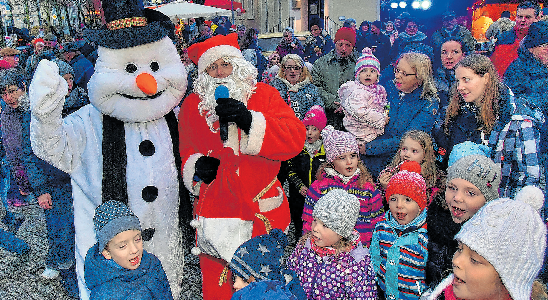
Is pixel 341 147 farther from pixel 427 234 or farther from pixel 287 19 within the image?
pixel 287 19

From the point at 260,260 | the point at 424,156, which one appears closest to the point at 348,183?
the point at 424,156

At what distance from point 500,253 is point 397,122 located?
2184 mm

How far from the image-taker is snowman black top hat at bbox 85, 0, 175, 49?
2.68 m

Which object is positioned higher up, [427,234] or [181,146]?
[181,146]

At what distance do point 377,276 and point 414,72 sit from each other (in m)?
1.62

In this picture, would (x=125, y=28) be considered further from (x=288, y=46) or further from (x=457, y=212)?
(x=288, y=46)

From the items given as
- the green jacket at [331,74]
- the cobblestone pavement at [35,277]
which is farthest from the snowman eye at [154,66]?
the green jacket at [331,74]

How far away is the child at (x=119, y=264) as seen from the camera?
84.9 inches

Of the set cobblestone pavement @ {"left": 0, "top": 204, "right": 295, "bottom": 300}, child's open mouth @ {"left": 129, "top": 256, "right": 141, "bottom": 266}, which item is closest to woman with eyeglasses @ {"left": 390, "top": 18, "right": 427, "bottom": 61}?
cobblestone pavement @ {"left": 0, "top": 204, "right": 295, "bottom": 300}

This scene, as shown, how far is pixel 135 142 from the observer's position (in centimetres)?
281

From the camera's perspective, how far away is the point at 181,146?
2885mm

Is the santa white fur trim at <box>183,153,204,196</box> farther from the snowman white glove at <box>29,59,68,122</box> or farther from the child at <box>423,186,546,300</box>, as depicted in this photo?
the child at <box>423,186,546,300</box>

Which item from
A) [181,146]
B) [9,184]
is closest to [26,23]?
[9,184]

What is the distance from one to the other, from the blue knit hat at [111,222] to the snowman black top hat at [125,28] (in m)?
0.98
